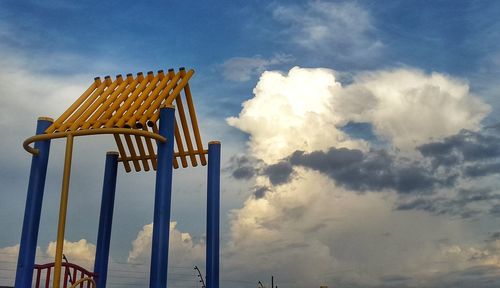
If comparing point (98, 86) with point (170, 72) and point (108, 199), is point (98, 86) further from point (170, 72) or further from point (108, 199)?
point (108, 199)

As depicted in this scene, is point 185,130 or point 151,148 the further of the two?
point 185,130

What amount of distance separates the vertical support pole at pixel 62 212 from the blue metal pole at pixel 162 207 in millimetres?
1585

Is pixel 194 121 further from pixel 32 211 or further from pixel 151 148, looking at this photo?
pixel 32 211

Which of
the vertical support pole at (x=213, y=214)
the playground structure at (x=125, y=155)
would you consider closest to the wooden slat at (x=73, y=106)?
the playground structure at (x=125, y=155)

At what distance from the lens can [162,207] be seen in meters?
10.7

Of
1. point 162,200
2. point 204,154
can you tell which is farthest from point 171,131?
point 204,154

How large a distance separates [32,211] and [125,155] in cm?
288

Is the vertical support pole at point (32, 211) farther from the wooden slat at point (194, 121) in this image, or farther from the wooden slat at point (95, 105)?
the wooden slat at point (194, 121)

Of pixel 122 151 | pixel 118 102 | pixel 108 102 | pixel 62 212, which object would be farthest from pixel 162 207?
pixel 122 151

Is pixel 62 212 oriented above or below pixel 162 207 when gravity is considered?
below

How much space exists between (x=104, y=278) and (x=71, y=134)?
3.89 m

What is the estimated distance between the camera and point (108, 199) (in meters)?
13.4

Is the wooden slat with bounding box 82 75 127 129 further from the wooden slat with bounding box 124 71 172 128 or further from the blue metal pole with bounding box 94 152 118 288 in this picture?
the blue metal pole with bounding box 94 152 118 288

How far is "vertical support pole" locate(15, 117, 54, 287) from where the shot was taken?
1092 centimetres
